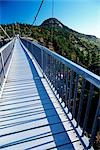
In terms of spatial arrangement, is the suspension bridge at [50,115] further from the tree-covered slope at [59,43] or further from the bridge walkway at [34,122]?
the tree-covered slope at [59,43]

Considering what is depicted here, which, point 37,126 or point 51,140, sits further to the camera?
point 37,126

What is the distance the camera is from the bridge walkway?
9.64ft

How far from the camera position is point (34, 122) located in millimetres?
3545

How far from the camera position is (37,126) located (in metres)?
3.41

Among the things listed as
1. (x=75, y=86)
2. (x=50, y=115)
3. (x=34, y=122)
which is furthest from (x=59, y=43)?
(x=75, y=86)

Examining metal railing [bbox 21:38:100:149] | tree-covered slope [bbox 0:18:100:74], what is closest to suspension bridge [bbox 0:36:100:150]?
metal railing [bbox 21:38:100:149]

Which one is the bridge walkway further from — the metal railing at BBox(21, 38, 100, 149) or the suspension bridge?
the metal railing at BBox(21, 38, 100, 149)

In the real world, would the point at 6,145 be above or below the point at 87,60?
above

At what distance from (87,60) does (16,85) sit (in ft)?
257

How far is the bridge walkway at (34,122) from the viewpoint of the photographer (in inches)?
116

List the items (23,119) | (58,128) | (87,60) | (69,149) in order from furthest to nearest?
1. (87,60)
2. (23,119)
3. (58,128)
4. (69,149)

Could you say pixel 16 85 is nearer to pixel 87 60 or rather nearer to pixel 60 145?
pixel 60 145

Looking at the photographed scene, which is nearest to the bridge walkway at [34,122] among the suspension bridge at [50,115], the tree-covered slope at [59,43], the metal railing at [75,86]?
the suspension bridge at [50,115]

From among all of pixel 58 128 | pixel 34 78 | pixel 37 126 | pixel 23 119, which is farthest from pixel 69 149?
pixel 34 78
